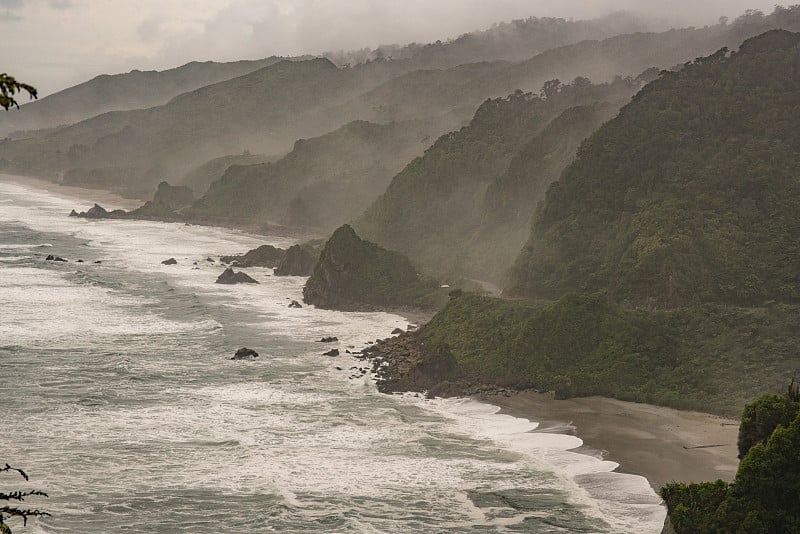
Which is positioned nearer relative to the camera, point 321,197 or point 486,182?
point 486,182

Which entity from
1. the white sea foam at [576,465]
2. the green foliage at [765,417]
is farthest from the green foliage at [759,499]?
the white sea foam at [576,465]

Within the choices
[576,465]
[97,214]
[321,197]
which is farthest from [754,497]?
[97,214]

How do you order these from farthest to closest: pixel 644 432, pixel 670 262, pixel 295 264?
pixel 295 264 < pixel 670 262 < pixel 644 432

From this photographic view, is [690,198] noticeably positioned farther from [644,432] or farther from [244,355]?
[244,355]

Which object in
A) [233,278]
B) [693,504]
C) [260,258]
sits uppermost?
[260,258]

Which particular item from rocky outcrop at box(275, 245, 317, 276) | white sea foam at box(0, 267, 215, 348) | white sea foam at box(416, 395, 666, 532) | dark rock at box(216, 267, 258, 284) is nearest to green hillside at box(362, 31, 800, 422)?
white sea foam at box(416, 395, 666, 532)

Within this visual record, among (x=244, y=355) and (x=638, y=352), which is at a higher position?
(x=638, y=352)
